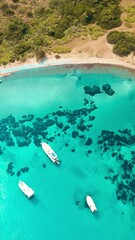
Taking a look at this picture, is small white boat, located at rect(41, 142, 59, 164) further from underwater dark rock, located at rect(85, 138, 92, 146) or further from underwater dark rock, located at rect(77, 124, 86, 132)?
underwater dark rock, located at rect(77, 124, 86, 132)

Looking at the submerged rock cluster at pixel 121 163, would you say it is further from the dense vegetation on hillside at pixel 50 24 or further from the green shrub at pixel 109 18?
the green shrub at pixel 109 18

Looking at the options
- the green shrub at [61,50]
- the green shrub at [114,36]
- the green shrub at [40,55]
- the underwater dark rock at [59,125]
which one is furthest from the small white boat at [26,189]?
the green shrub at [114,36]

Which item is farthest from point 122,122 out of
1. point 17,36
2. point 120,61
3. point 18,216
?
point 17,36

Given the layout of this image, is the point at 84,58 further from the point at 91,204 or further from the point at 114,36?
the point at 91,204

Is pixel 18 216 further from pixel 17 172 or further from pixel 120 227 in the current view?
pixel 120 227

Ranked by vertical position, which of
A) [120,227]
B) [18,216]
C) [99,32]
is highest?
[99,32]

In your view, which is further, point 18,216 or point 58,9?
point 58,9

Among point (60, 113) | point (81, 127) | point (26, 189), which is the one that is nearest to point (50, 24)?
point (60, 113)
